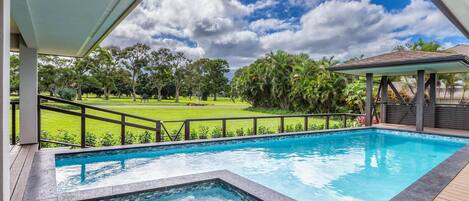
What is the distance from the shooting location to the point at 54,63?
25.2m

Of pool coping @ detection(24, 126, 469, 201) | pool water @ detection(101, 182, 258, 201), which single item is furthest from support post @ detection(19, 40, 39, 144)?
pool water @ detection(101, 182, 258, 201)

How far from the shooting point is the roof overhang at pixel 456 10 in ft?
9.07

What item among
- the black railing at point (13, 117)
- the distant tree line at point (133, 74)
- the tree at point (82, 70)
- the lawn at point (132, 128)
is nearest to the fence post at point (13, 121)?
the black railing at point (13, 117)

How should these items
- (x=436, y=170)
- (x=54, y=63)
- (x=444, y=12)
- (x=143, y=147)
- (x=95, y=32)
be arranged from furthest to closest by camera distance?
(x=54, y=63) < (x=143, y=147) < (x=436, y=170) < (x=95, y=32) < (x=444, y=12)

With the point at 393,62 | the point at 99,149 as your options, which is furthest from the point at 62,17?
the point at 393,62

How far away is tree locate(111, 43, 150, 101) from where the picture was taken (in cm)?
3531

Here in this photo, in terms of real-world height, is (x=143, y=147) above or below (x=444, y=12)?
below

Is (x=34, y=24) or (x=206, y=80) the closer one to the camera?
(x=34, y=24)

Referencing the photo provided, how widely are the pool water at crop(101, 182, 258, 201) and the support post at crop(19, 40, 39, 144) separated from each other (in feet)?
13.4

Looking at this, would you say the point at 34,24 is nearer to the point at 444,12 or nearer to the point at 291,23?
the point at 444,12

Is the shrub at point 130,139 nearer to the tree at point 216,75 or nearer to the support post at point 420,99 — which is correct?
the support post at point 420,99

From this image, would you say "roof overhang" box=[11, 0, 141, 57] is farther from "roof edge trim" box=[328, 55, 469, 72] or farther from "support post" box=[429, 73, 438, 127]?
"support post" box=[429, 73, 438, 127]

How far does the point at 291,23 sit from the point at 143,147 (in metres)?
37.5

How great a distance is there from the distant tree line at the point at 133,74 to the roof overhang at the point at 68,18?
2152 cm
